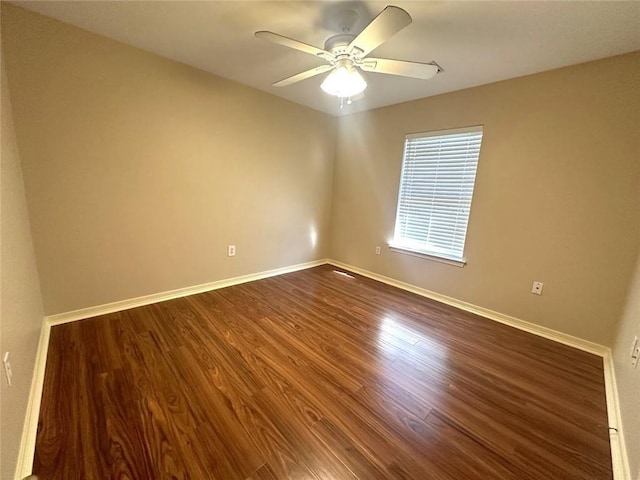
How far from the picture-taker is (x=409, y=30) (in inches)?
69.1

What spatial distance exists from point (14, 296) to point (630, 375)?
3.24 meters

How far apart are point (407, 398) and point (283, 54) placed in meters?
2.65

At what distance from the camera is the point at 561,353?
211 cm

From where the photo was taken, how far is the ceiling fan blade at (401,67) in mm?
1587

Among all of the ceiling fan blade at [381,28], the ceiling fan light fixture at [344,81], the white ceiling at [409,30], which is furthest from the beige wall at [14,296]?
the ceiling fan blade at [381,28]

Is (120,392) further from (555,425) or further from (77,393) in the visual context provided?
(555,425)

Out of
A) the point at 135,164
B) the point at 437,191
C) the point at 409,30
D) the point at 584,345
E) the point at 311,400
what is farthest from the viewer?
the point at 437,191

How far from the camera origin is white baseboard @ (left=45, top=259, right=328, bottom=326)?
2150 millimetres

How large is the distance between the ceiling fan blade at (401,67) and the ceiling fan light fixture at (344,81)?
0.33ft

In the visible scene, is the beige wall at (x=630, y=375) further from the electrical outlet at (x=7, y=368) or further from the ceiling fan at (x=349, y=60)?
the electrical outlet at (x=7, y=368)

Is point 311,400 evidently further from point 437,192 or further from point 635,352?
point 437,192

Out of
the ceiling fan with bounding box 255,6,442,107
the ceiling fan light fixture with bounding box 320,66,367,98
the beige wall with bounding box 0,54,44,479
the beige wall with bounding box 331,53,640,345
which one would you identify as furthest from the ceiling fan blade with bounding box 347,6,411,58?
the beige wall with bounding box 0,54,44,479

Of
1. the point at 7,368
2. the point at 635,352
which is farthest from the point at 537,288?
the point at 7,368

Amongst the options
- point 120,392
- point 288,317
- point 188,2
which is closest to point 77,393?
point 120,392
